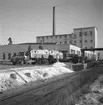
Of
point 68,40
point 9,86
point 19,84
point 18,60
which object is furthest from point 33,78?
point 68,40

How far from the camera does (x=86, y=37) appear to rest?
76.2m

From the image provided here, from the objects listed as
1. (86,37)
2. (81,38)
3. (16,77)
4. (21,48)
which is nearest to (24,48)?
(21,48)

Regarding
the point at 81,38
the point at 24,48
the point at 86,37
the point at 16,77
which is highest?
the point at 86,37

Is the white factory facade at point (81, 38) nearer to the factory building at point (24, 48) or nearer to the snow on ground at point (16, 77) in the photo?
the factory building at point (24, 48)

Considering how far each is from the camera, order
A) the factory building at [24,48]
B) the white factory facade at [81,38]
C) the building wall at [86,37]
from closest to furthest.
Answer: the factory building at [24,48], the building wall at [86,37], the white factory facade at [81,38]

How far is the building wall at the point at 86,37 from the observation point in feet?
246

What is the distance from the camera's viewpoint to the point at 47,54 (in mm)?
34906

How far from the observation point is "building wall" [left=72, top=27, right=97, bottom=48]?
246ft

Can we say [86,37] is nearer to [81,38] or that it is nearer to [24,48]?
[81,38]

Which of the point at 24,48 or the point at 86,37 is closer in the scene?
the point at 24,48

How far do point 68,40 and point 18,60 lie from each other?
2112 inches

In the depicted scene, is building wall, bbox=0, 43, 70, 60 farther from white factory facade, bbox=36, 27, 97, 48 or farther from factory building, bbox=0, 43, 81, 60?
white factory facade, bbox=36, 27, 97, 48

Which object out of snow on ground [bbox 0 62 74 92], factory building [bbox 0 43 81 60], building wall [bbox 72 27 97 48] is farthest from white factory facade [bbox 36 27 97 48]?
snow on ground [bbox 0 62 74 92]

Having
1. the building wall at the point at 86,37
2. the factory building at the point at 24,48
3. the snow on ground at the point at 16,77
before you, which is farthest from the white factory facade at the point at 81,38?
the snow on ground at the point at 16,77
